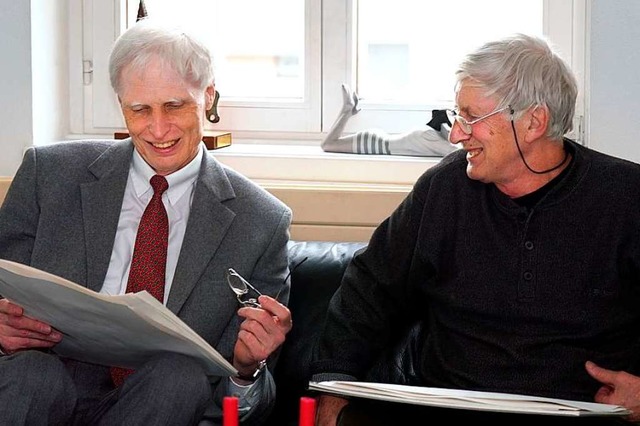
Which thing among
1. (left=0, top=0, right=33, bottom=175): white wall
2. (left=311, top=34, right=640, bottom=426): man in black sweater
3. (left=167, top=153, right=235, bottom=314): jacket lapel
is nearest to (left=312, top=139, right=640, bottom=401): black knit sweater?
(left=311, top=34, right=640, bottom=426): man in black sweater

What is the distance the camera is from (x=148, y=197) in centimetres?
248

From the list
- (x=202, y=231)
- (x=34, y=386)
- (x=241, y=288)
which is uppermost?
(x=202, y=231)

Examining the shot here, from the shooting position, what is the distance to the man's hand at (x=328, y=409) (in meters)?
2.29

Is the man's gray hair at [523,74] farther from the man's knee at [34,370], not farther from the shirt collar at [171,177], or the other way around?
the man's knee at [34,370]

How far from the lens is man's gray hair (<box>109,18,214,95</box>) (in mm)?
2361

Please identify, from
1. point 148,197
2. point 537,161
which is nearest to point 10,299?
point 148,197

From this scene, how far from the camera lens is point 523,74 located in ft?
7.50

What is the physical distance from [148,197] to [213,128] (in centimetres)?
104

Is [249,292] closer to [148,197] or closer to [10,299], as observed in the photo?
[148,197]

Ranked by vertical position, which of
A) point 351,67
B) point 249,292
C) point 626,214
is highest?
point 351,67

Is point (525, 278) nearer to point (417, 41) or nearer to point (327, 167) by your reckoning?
point (327, 167)

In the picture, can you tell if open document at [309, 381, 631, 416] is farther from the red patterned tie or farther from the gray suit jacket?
the red patterned tie

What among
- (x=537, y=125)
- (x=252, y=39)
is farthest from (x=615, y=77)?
(x=252, y=39)

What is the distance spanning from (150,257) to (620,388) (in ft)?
3.30
